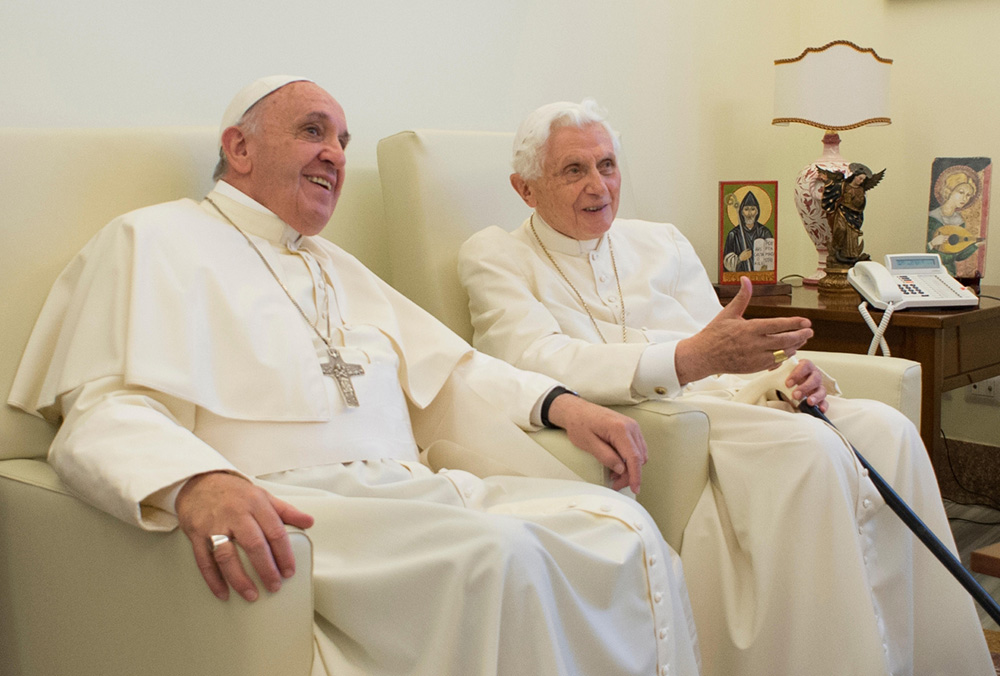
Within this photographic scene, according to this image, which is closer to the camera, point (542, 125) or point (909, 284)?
point (542, 125)

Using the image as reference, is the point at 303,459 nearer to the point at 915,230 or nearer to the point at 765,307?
the point at 765,307

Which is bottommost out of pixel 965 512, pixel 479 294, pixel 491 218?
pixel 965 512

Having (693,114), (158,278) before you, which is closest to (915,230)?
(693,114)

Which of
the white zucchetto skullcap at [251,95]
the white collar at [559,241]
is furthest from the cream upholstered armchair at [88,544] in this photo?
the white collar at [559,241]

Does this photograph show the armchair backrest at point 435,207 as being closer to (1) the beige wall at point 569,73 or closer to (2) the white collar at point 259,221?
(1) the beige wall at point 569,73

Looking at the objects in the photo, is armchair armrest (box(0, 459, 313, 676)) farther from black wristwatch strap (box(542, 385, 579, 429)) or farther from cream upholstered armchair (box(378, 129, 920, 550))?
cream upholstered armchair (box(378, 129, 920, 550))

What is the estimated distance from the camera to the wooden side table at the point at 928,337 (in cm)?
249

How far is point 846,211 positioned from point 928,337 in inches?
25.3

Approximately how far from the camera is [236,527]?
1118 mm

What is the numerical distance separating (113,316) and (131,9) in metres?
0.82

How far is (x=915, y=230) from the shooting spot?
3.59m

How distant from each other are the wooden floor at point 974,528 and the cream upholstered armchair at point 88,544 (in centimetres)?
208

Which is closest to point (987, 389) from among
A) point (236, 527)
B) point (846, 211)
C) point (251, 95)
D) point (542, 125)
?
point (846, 211)

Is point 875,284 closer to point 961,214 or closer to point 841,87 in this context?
point 961,214
